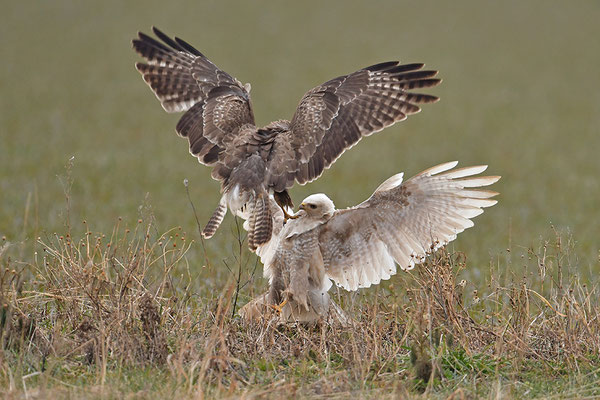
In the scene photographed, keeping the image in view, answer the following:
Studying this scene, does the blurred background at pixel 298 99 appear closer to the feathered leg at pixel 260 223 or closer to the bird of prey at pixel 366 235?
the feathered leg at pixel 260 223

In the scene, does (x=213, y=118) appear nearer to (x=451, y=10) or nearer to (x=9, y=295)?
(x=9, y=295)

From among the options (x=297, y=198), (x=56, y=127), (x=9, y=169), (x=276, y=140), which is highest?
(x=56, y=127)

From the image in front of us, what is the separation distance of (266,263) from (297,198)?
7829 millimetres

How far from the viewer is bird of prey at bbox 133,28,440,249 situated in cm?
614

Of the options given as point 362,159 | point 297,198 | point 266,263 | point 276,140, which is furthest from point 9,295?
point 362,159

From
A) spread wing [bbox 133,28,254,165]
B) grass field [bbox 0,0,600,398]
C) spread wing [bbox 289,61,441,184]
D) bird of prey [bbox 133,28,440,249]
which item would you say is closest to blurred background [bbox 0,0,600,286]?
grass field [bbox 0,0,600,398]

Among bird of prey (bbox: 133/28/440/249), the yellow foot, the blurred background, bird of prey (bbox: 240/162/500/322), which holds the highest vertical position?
the blurred background

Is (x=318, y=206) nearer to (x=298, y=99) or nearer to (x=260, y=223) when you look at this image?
(x=260, y=223)

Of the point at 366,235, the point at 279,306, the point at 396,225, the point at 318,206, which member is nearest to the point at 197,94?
the point at 318,206

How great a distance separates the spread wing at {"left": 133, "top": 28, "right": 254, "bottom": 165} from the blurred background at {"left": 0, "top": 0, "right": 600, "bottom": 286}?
93cm

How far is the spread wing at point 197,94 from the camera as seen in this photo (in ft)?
21.7

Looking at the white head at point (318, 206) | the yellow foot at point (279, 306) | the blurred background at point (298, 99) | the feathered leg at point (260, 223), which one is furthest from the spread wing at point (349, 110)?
the blurred background at point (298, 99)

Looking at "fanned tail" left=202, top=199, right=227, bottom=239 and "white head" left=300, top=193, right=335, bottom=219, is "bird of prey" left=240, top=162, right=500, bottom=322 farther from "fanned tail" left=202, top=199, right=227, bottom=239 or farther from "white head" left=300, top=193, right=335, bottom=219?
"fanned tail" left=202, top=199, right=227, bottom=239

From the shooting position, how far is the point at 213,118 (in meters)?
6.70
